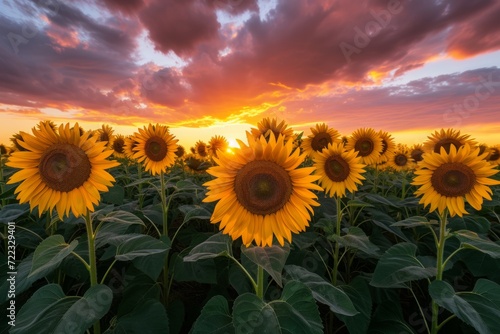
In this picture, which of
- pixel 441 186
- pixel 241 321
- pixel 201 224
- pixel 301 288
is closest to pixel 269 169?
pixel 301 288

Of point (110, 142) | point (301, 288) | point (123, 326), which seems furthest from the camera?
point (110, 142)

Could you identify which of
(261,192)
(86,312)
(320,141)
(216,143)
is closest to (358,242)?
(261,192)

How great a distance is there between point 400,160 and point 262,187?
8.82m

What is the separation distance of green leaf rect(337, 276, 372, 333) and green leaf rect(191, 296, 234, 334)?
1.15 metres

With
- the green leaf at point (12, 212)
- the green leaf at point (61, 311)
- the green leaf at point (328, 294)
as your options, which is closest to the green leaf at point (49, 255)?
the green leaf at point (61, 311)

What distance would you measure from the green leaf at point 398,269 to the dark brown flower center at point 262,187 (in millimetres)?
1067

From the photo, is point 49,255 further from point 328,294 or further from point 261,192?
point 328,294

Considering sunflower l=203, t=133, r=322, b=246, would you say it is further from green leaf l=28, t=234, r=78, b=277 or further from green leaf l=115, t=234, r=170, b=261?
green leaf l=28, t=234, r=78, b=277

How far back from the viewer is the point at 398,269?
9.11 ft

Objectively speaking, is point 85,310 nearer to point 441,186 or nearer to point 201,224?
point 201,224

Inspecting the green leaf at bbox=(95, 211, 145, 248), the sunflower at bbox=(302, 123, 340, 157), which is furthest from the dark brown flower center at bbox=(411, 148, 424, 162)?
the green leaf at bbox=(95, 211, 145, 248)

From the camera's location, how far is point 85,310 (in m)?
2.03

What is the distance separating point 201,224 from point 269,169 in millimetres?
3018

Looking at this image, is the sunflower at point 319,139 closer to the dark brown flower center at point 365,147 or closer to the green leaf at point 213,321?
the dark brown flower center at point 365,147
